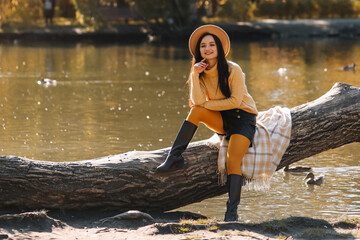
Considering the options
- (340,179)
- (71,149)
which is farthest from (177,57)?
(340,179)

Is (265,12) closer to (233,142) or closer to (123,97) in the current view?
(123,97)

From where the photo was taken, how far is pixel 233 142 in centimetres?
586

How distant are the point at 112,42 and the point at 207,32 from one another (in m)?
26.0

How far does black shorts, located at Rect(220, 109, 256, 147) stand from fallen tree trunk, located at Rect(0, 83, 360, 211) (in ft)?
1.16

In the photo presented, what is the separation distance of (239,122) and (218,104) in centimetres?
26

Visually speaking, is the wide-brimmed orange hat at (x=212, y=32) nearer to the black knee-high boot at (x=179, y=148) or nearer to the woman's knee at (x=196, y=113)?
the woman's knee at (x=196, y=113)

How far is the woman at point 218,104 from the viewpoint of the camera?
586 cm

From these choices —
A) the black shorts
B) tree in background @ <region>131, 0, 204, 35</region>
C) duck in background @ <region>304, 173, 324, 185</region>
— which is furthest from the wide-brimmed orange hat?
tree in background @ <region>131, 0, 204, 35</region>

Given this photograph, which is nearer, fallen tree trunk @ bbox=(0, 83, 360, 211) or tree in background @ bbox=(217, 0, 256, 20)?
fallen tree trunk @ bbox=(0, 83, 360, 211)

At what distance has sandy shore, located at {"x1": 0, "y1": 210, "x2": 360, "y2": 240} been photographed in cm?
500

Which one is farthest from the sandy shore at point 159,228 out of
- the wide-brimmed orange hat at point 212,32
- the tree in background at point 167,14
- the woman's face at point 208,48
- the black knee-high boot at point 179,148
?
the tree in background at point 167,14

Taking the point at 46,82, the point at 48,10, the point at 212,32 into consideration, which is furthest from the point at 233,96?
the point at 48,10

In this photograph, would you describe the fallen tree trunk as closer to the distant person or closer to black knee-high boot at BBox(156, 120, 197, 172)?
black knee-high boot at BBox(156, 120, 197, 172)

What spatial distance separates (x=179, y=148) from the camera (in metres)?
5.95
